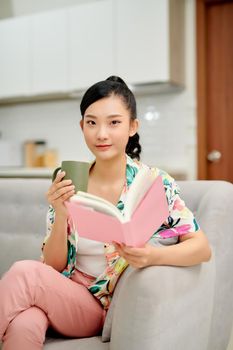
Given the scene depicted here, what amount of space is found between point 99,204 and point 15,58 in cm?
351

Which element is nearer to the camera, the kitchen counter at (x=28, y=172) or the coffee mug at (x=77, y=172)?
the coffee mug at (x=77, y=172)

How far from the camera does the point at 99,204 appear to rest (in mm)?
1125

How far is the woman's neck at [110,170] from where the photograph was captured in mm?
1536

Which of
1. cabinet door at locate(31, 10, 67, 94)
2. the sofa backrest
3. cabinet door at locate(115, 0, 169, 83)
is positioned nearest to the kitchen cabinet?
cabinet door at locate(115, 0, 169, 83)

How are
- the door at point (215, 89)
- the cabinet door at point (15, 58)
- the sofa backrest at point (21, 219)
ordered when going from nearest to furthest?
the sofa backrest at point (21, 219), the door at point (215, 89), the cabinet door at point (15, 58)

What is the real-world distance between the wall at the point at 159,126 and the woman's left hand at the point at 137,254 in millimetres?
2564

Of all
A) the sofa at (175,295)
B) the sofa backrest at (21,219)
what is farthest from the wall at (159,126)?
the sofa at (175,295)

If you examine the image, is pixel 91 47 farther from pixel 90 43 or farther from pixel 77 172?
pixel 77 172

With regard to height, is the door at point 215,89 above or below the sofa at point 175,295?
above

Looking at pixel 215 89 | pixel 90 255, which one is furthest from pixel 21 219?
pixel 215 89

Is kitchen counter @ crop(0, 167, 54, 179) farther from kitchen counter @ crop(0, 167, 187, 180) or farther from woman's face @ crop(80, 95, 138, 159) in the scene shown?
woman's face @ crop(80, 95, 138, 159)

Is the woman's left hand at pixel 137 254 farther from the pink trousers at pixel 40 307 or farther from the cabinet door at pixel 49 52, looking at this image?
the cabinet door at pixel 49 52

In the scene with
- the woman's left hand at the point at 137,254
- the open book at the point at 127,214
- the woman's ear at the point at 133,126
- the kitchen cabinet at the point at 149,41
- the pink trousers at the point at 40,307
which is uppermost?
the kitchen cabinet at the point at 149,41

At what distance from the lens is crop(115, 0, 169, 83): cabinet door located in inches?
143
